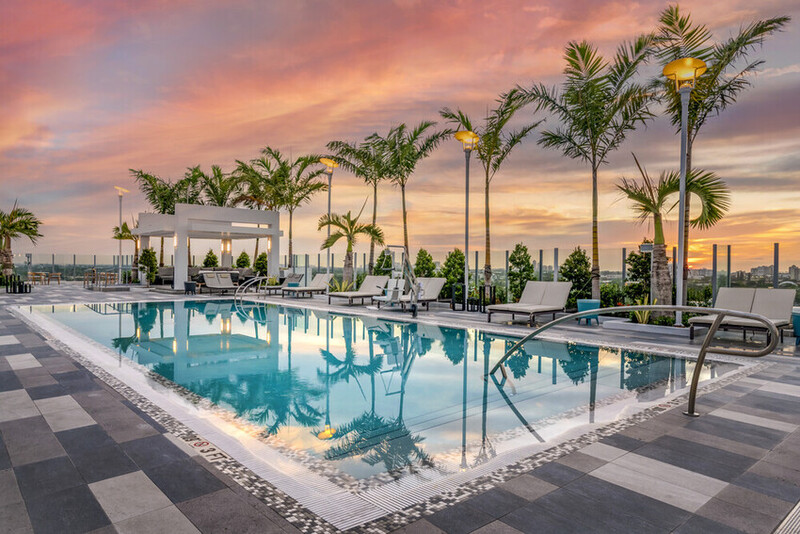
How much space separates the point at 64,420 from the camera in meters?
3.73

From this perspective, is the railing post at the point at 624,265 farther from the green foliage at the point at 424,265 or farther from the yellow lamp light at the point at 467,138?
the green foliage at the point at 424,265

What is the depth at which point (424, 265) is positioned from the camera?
16328 mm

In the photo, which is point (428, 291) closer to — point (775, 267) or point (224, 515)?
point (775, 267)

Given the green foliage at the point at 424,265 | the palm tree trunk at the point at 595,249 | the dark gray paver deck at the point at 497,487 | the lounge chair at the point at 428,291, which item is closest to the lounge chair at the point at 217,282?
the green foliage at the point at 424,265

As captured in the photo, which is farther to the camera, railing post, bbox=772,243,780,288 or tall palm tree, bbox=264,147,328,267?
tall palm tree, bbox=264,147,328,267

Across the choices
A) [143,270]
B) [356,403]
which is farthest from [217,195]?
[356,403]

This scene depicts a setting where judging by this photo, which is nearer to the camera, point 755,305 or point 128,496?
point 128,496

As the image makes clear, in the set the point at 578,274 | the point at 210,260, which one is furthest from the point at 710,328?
the point at 210,260

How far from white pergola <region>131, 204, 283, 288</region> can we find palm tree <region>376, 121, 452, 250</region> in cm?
766

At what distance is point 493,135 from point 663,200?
538 cm

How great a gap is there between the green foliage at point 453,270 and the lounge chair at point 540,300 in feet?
13.3

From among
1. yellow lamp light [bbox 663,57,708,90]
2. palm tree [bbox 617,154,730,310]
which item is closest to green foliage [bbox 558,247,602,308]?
palm tree [bbox 617,154,730,310]

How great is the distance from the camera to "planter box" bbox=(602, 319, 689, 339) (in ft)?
29.4

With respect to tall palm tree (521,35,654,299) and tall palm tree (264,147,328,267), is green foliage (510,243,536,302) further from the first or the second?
tall palm tree (264,147,328,267)
